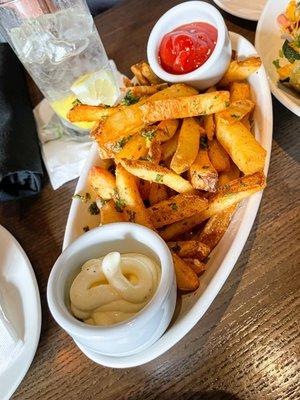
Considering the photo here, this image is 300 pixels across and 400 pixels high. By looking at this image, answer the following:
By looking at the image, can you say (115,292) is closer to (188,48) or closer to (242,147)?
(242,147)

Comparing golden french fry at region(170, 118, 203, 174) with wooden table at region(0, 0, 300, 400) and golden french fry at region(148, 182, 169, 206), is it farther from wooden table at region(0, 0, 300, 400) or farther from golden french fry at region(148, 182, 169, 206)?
wooden table at region(0, 0, 300, 400)

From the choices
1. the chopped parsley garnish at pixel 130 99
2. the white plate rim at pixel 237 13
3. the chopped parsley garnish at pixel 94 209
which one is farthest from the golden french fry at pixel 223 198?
the white plate rim at pixel 237 13

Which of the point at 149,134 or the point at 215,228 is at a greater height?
the point at 149,134

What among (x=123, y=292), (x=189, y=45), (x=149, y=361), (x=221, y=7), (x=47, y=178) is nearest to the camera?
(x=123, y=292)

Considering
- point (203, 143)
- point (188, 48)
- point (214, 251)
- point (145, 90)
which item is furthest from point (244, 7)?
point (214, 251)

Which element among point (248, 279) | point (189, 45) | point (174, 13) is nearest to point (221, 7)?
point (174, 13)

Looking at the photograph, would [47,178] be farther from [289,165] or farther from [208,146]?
[289,165]
